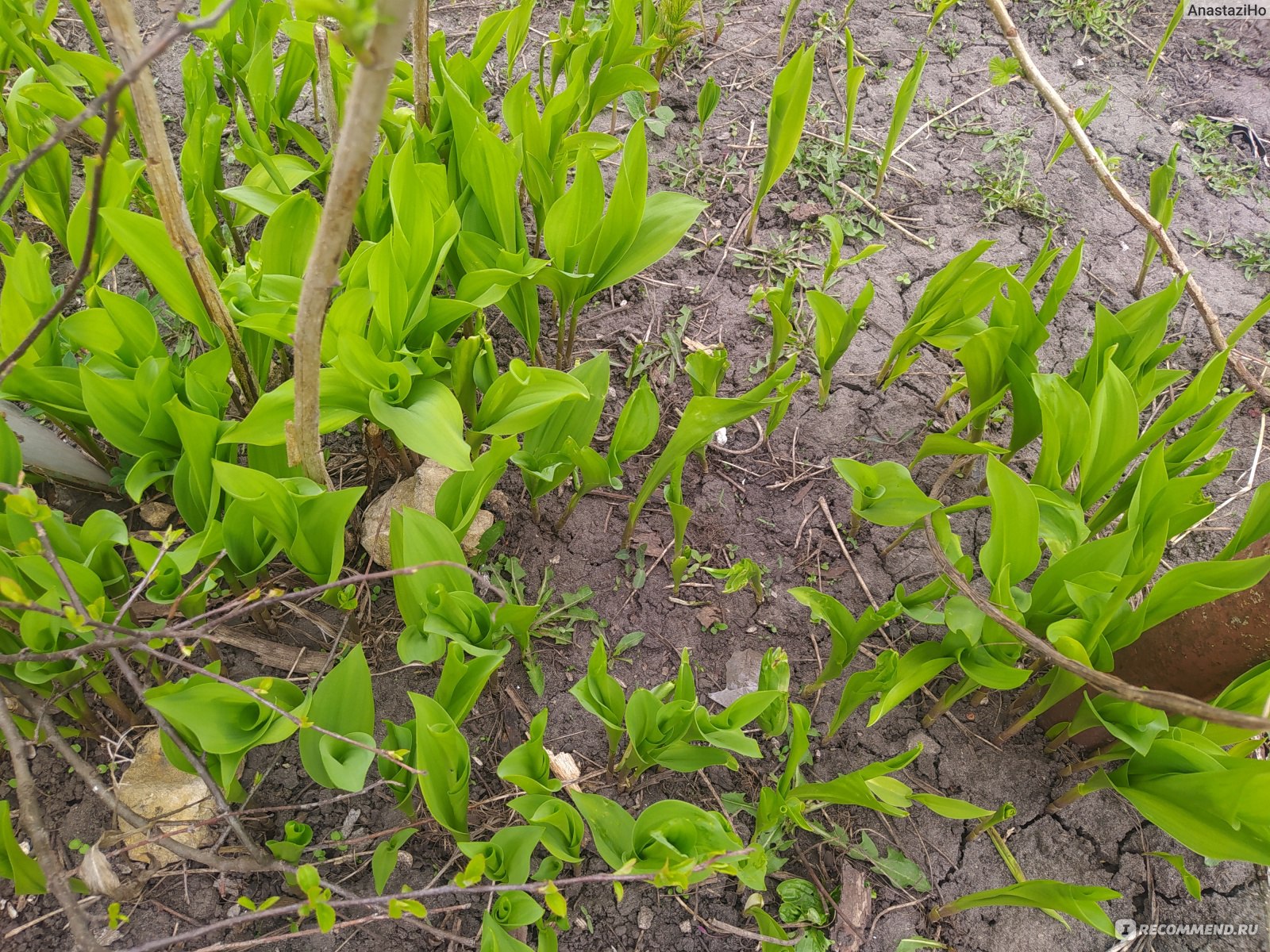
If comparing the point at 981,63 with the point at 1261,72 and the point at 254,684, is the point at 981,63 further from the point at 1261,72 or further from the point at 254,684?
the point at 254,684

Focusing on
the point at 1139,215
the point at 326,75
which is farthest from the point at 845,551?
the point at 326,75

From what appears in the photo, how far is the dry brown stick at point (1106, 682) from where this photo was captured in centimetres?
95

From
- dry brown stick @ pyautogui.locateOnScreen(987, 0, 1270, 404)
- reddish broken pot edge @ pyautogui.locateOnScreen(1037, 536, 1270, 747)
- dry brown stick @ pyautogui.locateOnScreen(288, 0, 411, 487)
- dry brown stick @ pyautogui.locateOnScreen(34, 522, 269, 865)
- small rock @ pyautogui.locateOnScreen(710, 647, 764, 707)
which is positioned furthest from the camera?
dry brown stick @ pyautogui.locateOnScreen(987, 0, 1270, 404)

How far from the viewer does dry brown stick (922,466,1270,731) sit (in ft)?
3.11

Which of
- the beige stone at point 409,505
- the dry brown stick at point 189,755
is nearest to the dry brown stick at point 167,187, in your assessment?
the beige stone at point 409,505

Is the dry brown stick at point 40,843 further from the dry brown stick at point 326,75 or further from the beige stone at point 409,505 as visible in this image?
the dry brown stick at point 326,75

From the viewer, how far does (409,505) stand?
5.18 feet

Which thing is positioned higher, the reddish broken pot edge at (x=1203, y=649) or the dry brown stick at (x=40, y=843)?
the dry brown stick at (x=40, y=843)

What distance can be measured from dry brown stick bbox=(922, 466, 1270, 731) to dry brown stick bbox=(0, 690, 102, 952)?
130cm

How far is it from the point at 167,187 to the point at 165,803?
1.00 meters

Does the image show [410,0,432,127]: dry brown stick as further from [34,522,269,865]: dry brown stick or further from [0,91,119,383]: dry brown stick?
[34,522,269,865]: dry brown stick

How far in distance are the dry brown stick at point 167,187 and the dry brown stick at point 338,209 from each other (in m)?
0.05

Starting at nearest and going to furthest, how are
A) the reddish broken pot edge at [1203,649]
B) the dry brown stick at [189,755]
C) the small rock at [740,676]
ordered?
the dry brown stick at [189,755] < the reddish broken pot edge at [1203,649] < the small rock at [740,676]

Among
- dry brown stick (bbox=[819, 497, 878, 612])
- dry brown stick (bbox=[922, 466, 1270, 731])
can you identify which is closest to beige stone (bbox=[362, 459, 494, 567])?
dry brown stick (bbox=[819, 497, 878, 612])
